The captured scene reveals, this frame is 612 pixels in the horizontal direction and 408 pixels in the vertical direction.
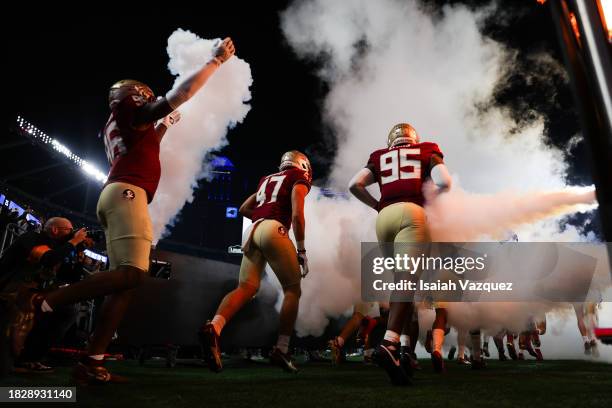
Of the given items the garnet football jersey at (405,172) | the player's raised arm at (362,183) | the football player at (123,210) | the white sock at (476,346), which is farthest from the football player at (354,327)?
the football player at (123,210)

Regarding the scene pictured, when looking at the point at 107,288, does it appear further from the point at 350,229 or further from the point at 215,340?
the point at 350,229

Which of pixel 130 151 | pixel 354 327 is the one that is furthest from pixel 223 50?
pixel 354 327

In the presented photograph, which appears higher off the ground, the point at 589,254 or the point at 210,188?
the point at 210,188

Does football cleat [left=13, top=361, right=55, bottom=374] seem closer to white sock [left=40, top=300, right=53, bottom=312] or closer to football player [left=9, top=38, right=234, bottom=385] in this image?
football player [left=9, top=38, right=234, bottom=385]

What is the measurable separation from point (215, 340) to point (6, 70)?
549 inches

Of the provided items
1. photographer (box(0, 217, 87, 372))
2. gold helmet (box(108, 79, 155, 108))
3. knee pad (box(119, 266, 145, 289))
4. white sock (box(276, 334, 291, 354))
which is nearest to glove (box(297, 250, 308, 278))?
white sock (box(276, 334, 291, 354))

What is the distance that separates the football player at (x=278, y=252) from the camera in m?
4.16

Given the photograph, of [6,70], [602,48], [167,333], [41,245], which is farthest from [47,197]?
[602,48]

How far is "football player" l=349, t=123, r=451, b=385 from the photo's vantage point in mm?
3389

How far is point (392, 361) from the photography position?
9.75 ft

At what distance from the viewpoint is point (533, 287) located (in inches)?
350

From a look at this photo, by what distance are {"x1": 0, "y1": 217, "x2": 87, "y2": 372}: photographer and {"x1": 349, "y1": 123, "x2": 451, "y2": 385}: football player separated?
249cm

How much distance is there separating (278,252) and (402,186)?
1.39 m

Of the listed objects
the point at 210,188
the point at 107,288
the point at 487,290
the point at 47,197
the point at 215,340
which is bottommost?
the point at 215,340
